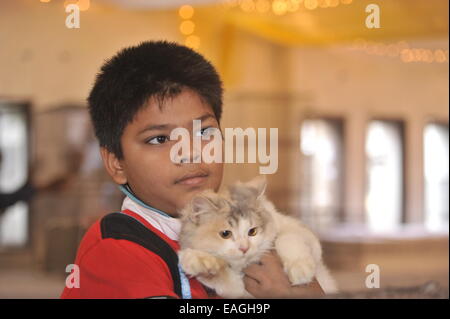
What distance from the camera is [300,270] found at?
22.4 inches

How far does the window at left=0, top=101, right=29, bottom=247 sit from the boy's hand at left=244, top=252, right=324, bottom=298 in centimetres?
117

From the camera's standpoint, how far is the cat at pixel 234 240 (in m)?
0.57

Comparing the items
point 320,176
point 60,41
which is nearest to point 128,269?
point 60,41

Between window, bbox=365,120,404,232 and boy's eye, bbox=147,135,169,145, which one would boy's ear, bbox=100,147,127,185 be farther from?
window, bbox=365,120,404,232

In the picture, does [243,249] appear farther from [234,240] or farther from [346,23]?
[346,23]

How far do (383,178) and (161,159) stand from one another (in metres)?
1.94

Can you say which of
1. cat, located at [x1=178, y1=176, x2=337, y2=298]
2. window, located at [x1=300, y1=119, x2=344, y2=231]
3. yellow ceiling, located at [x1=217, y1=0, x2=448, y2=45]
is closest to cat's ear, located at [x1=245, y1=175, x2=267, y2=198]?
cat, located at [x1=178, y1=176, x2=337, y2=298]

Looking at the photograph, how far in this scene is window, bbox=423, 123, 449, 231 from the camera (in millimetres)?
1364

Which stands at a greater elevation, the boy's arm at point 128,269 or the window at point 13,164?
the window at point 13,164

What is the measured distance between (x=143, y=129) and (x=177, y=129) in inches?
1.4

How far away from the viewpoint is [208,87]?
0.60m

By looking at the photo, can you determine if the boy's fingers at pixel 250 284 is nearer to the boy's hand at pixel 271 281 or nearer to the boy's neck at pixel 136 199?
the boy's hand at pixel 271 281

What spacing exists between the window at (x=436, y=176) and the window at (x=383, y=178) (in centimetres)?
11

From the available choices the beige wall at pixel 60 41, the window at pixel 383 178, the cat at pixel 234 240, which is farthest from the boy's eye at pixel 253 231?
the window at pixel 383 178
